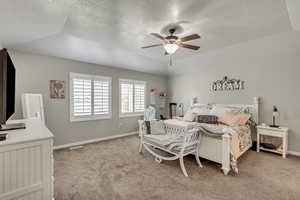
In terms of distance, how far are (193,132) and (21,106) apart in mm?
3877

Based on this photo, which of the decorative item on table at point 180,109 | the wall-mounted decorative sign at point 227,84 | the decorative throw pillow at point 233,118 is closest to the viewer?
the decorative throw pillow at point 233,118

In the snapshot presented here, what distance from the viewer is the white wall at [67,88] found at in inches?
129

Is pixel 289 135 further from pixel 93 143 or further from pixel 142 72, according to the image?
pixel 93 143

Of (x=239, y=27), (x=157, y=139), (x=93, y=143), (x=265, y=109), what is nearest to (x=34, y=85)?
(x=93, y=143)

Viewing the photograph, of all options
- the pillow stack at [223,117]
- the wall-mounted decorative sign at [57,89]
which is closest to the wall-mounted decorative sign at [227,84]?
the pillow stack at [223,117]

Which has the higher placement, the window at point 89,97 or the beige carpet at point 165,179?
the window at point 89,97

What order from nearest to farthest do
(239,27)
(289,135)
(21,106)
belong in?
(239,27) → (21,106) → (289,135)

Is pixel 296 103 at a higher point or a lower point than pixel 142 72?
lower

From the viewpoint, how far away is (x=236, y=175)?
2469 millimetres

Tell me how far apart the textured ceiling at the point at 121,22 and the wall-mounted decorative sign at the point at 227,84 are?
4.61ft

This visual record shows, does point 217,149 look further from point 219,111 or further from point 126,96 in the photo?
point 126,96

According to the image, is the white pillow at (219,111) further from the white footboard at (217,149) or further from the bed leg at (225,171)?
the bed leg at (225,171)

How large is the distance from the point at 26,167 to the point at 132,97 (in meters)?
4.31

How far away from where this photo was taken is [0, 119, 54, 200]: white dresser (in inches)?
42.8
